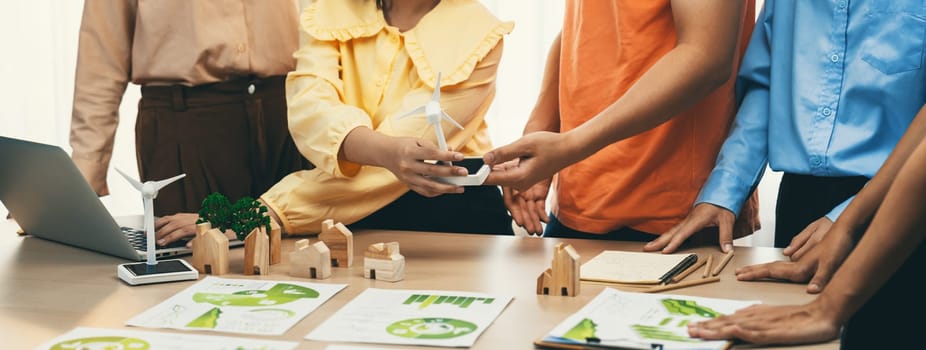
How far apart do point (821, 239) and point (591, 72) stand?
0.54 metres

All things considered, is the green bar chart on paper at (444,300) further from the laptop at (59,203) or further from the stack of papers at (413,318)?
the laptop at (59,203)

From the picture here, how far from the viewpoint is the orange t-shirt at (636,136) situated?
171 cm

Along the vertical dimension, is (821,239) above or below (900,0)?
below

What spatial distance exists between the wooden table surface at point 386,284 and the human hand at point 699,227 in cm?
4

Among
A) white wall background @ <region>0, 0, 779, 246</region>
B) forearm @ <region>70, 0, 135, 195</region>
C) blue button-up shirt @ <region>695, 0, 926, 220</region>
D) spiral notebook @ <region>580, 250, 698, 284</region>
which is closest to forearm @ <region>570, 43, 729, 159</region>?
blue button-up shirt @ <region>695, 0, 926, 220</region>

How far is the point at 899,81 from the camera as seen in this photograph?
151 cm

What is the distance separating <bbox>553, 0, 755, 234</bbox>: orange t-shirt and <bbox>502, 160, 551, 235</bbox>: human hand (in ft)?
0.30

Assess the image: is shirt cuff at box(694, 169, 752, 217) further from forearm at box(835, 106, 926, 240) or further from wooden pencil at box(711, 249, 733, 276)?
forearm at box(835, 106, 926, 240)

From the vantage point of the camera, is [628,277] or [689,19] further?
[689,19]

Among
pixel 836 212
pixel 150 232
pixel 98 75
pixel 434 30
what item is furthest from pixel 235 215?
pixel 836 212

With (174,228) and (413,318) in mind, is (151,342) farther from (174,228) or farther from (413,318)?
(174,228)

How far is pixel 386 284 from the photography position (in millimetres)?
1404

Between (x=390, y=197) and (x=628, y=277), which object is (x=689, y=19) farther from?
(x=390, y=197)

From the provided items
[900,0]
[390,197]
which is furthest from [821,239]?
[390,197]
